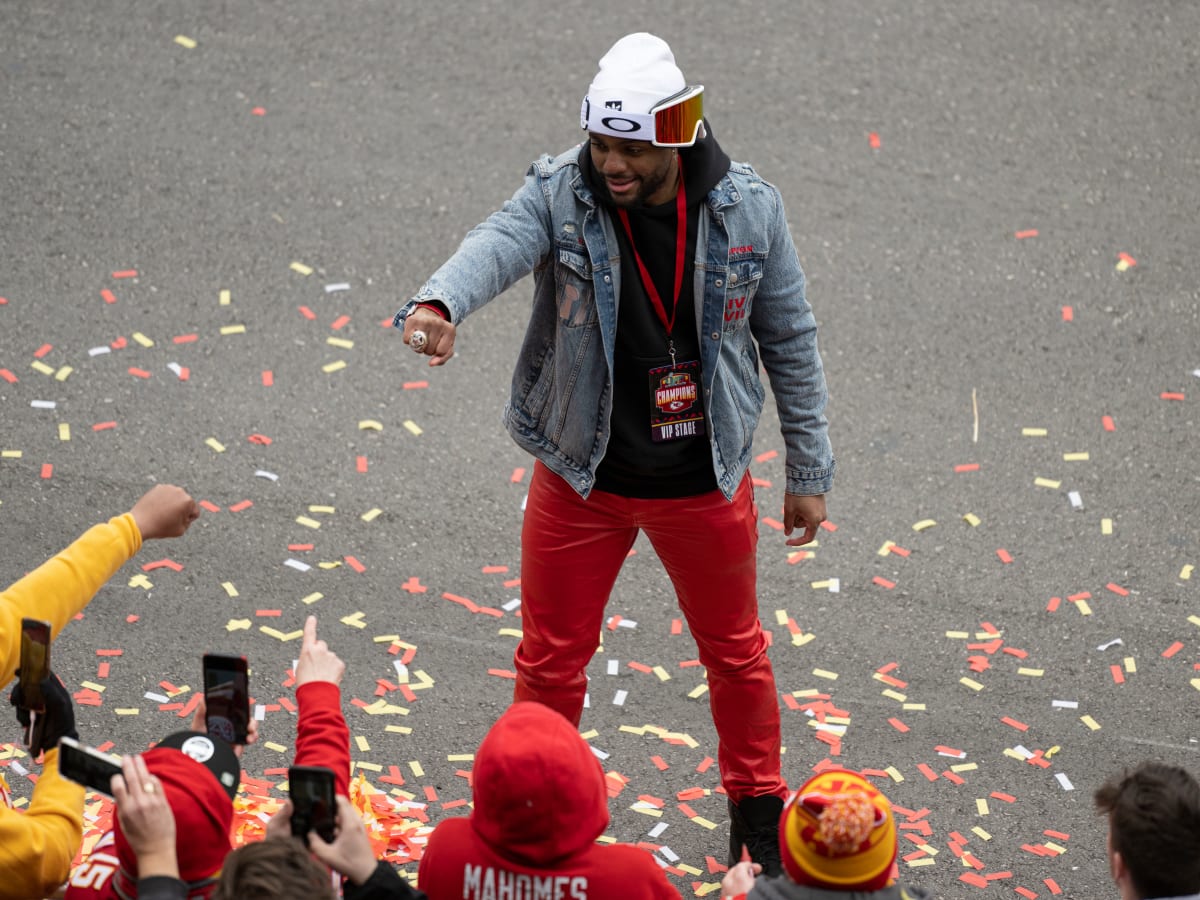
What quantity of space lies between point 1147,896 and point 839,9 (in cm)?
662

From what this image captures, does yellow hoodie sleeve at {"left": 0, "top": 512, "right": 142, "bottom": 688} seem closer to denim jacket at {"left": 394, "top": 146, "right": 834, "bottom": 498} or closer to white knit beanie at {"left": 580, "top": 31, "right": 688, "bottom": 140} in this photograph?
denim jacket at {"left": 394, "top": 146, "right": 834, "bottom": 498}

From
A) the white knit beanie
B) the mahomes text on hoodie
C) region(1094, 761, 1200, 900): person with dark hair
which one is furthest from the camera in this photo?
the white knit beanie

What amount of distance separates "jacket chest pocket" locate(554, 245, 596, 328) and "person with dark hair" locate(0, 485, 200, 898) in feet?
3.44

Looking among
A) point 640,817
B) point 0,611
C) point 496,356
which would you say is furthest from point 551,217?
point 496,356

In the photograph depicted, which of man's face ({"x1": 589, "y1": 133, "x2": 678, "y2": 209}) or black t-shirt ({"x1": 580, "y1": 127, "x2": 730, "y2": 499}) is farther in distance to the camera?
black t-shirt ({"x1": 580, "y1": 127, "x2": 730, "y2": 499})

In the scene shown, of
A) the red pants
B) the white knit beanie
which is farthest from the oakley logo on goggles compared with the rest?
the red pants

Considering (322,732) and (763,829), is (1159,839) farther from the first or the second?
(322,732)

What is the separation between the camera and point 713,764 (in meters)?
4.86

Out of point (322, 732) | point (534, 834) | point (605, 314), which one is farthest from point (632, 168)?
point (534, 834)

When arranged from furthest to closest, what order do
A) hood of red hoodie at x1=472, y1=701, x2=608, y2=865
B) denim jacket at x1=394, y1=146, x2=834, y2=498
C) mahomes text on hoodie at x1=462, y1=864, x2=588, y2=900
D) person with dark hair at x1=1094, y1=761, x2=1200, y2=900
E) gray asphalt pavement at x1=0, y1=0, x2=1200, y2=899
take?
1. gray asphalt pavement at x1=0, y1=0, x2=1200, y2=899
2. denim jacket at x1=394, y1=146, x2=834, y2=498
3. person with dark hair at x1=1094, y1=761, x2=1200, y2=900
4. mahomes text on hoodie at x1=462, y1=864, x2=588, y2=900
5. hood of red hoodie at x1=472, y1=701, x2=608, y2=865

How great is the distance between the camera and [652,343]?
3.89 metres

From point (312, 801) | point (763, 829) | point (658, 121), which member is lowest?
point (763, 829)

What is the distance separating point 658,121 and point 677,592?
4.30ft

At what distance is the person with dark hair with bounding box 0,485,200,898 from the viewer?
3.25 m
